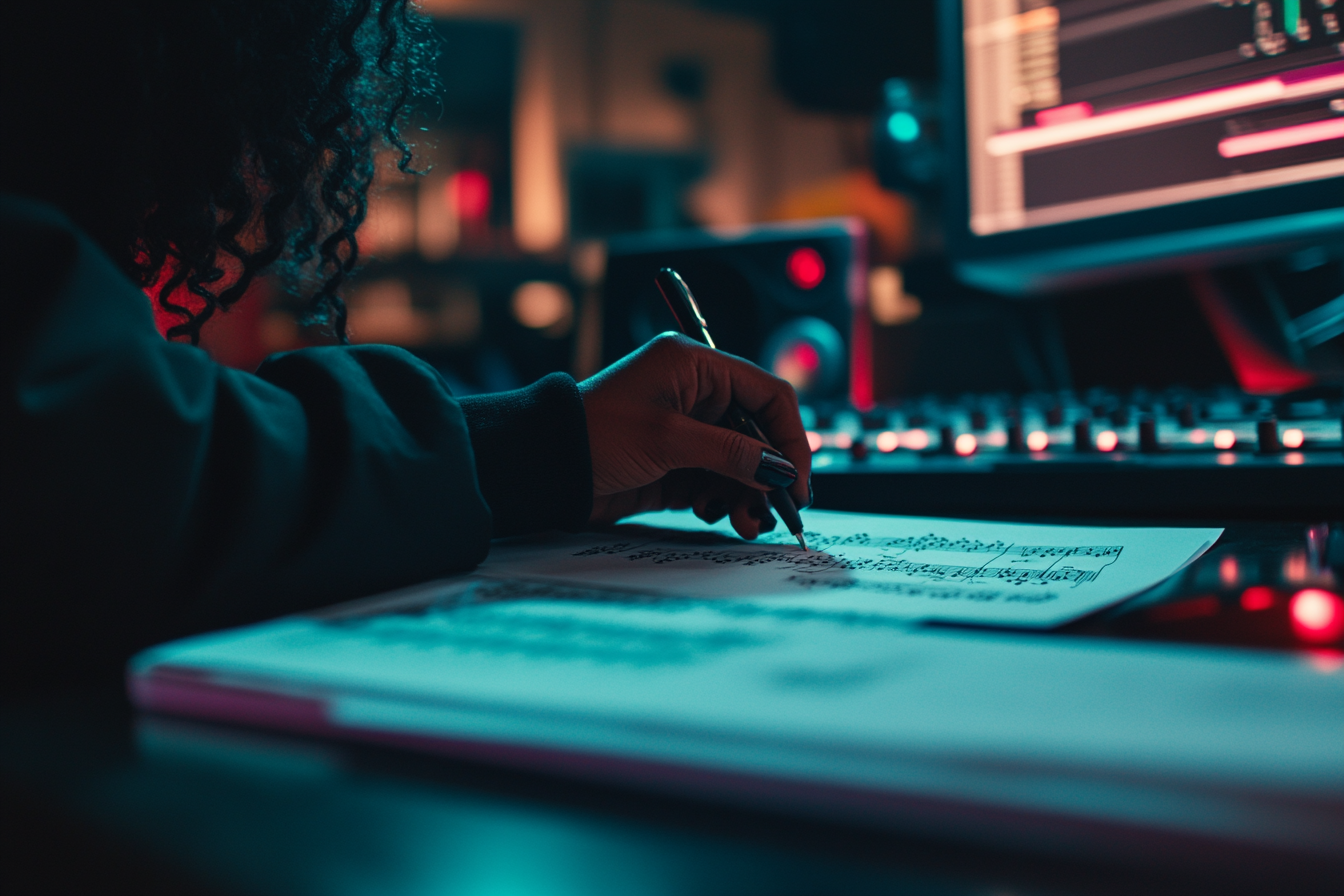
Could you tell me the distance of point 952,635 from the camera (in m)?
0.25

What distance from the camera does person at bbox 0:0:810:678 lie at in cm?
28

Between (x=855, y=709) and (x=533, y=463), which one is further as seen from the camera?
(x=533, y=463)

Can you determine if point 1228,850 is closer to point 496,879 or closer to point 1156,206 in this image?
point 496,879

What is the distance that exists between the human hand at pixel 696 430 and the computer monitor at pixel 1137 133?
431 millimetres

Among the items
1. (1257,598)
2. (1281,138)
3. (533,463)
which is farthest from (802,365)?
(1257,598)

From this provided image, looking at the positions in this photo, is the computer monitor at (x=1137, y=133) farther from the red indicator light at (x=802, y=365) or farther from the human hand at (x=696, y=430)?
the human hand at (x=696, y=430)

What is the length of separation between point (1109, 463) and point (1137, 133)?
0.40m

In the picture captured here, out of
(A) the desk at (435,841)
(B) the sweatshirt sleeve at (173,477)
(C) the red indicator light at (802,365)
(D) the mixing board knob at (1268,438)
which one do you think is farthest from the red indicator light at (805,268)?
(A) the desk at (435,841)

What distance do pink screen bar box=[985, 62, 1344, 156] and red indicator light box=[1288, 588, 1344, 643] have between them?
0.52 meters

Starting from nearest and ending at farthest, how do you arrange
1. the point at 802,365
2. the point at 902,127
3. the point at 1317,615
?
the point at 1317,615 < the point at 802,365 < the point at 902,127

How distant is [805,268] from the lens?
1.04 meters

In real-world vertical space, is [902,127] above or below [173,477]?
above

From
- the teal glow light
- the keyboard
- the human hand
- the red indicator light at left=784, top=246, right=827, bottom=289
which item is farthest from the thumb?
the teal glow light

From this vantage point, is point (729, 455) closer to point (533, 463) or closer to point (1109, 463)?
point (533, 463)
